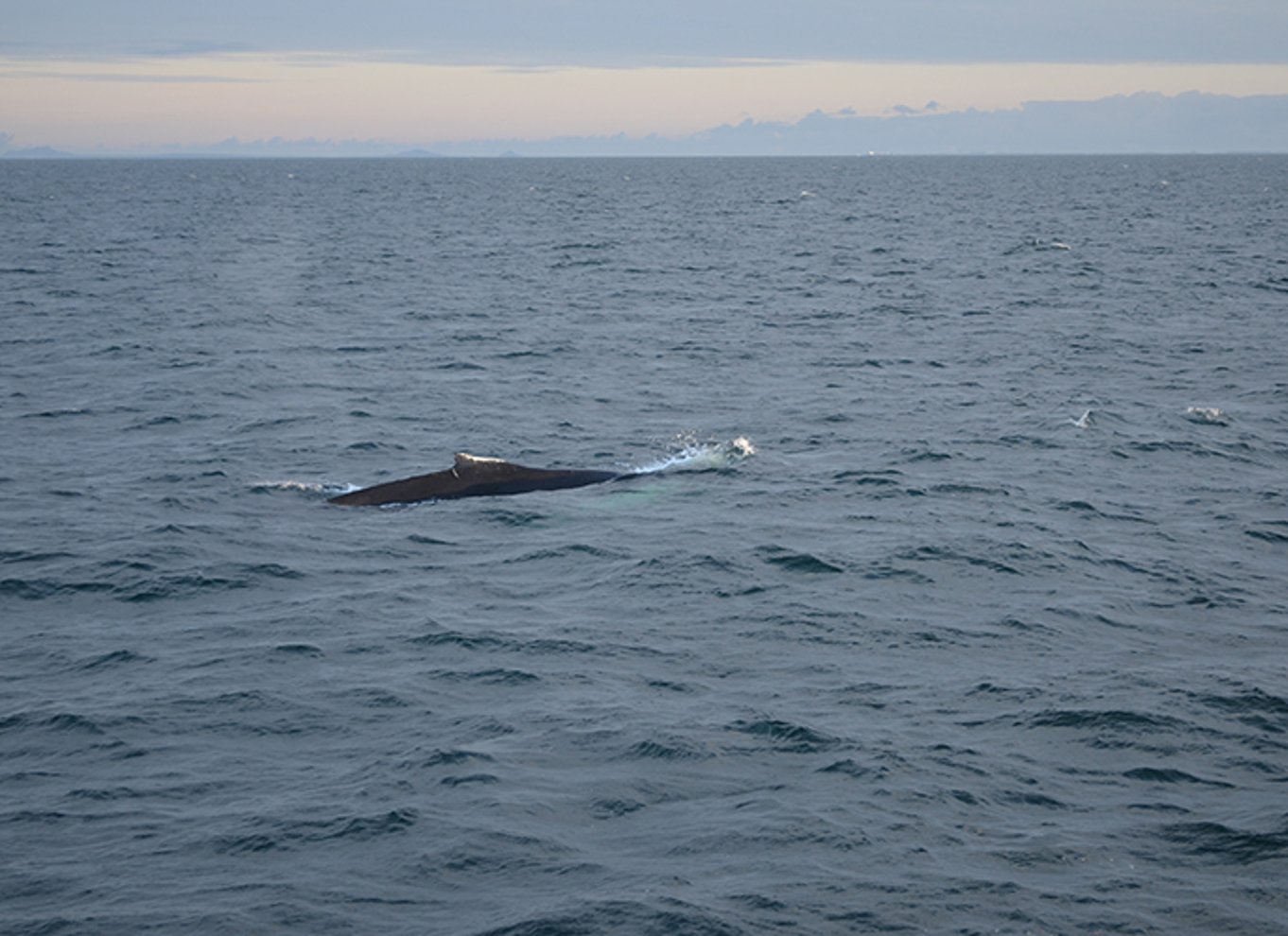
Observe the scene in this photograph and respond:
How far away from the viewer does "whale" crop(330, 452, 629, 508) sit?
90.4 ft

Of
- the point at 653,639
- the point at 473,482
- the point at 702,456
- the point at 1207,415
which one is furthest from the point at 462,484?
the point at 1207,415

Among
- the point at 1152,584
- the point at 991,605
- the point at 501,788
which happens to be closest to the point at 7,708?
the point at 501,788

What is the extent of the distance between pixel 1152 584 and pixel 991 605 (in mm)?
2912

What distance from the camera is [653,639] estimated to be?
67.1 ft

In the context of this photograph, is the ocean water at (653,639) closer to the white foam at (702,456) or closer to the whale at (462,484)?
the white foam at (702,456)

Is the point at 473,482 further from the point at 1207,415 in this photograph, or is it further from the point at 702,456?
the point at 1207,415

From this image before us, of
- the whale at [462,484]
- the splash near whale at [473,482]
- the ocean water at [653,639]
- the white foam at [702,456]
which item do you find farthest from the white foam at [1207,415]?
the whale at [462,484]

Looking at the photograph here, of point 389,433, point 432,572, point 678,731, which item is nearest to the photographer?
point 678,731

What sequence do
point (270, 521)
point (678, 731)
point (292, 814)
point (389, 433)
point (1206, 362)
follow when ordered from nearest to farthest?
point (292, 814) < point (678, 731) < point (270, 521) < point (389, 433) < point (1206, 362)

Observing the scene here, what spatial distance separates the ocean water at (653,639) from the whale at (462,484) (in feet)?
1.85

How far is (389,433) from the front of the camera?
34250 millimetres

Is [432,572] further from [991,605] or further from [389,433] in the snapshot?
[389,433]

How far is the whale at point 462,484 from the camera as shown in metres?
27.6

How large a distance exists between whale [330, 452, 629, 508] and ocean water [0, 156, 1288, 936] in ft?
1.85
